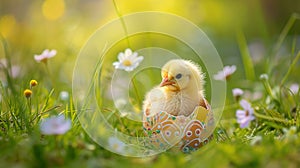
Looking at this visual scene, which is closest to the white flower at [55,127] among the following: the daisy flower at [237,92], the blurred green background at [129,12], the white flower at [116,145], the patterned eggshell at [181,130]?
the white flower at [116,145]

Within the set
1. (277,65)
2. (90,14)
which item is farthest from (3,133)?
(90,14)

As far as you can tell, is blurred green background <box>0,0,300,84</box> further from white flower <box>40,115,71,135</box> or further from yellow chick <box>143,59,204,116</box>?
white flower <box>40,115,71,135</box>

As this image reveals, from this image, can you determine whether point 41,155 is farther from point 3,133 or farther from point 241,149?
point 241,149

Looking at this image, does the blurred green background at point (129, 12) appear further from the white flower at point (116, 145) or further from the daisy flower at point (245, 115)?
the white flower at point (116, 145)

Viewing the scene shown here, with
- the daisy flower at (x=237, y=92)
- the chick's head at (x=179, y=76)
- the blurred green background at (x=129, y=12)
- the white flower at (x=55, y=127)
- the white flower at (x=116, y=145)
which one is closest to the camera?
the white flower at (x=55, y=127)

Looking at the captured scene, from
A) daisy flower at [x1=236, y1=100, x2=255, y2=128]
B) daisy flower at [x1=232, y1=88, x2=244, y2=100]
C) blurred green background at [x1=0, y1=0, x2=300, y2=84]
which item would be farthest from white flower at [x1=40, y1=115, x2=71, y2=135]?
blurred green background at [x1=0, y1=0, x2=300, y2=84]

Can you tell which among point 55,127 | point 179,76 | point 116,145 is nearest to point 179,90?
point 179,76

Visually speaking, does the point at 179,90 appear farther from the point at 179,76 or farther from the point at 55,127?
the point at 55,127

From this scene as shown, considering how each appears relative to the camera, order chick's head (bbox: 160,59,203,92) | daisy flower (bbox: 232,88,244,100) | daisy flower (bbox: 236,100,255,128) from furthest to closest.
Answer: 1. daisy flower (bbox: 232,88,244,100)
2. daisy flower (bbox: 236,100,255,128)
3. chick's head (bbox: 160,59,203,92)
